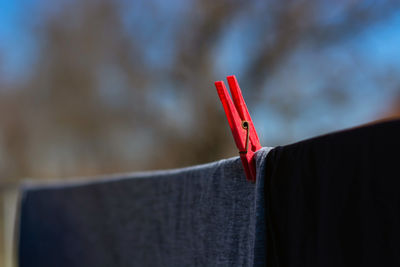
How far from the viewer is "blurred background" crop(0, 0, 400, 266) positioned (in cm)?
623

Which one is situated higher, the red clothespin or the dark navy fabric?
the red clothespin

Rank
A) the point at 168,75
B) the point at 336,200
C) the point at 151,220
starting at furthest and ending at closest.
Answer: the point at 168,75
the point at 151,220
the point at 336,200

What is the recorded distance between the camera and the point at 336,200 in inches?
32.1

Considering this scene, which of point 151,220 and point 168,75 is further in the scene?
point 168,75

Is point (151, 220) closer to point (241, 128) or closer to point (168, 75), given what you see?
point (241, 128)

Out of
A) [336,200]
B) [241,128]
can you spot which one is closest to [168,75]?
[241,128]

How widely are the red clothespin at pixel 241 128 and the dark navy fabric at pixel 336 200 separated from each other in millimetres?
57

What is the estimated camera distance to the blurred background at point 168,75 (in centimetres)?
623

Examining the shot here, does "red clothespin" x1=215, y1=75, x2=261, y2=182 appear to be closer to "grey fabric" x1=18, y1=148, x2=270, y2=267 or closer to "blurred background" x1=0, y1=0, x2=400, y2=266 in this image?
"grey fabric" x1=18, y1=148, x2=270, y2=267

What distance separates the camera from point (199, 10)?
7145 millimetres

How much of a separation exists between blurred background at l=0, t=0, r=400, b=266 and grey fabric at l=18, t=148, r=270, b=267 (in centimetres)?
364

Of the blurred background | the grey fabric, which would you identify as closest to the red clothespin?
the grey fabric

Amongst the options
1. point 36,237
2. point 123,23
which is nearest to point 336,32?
point 123,23

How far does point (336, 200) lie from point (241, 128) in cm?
30
